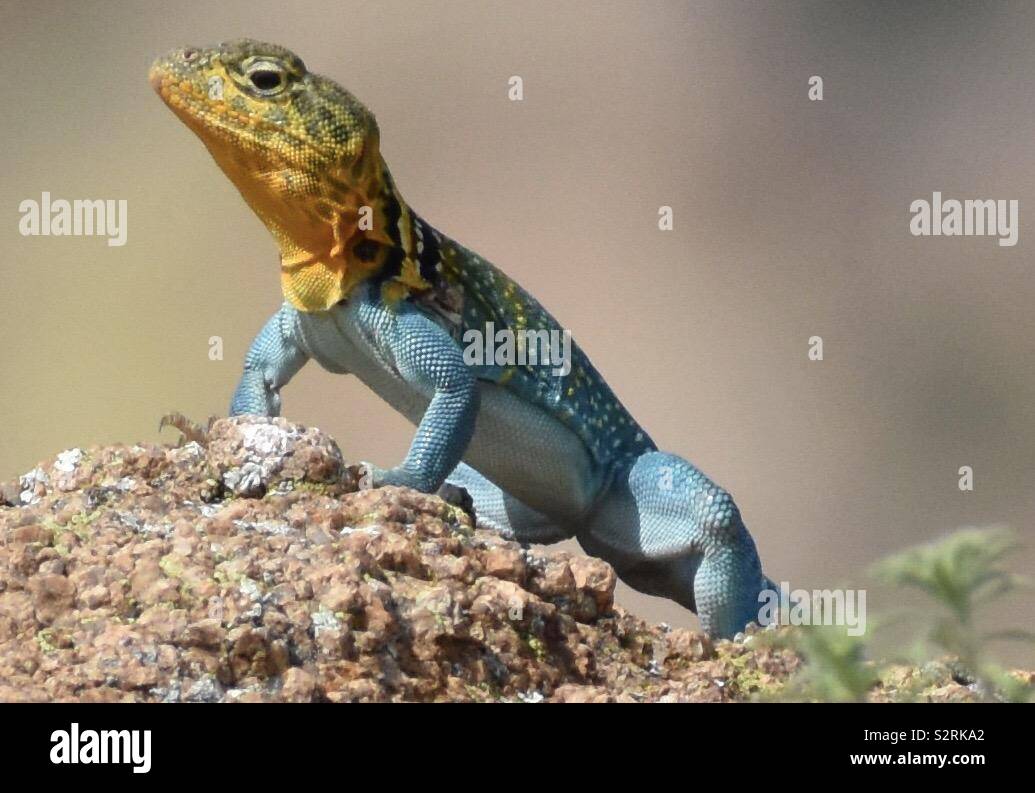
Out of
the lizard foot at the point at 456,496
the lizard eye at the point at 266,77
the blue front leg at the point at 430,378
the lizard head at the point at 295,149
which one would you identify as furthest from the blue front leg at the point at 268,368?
the lizard foot at the point at 456,496

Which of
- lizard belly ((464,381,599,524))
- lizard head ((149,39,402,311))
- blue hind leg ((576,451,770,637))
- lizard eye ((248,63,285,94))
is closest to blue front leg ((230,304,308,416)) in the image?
lizard head ((149,39,402,311))

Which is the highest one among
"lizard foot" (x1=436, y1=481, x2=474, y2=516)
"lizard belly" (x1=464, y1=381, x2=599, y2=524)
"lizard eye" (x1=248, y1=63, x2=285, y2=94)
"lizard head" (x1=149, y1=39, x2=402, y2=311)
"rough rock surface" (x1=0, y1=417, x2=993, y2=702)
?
"lizard eye" (x1=248, y1=63, x2=285, y2=94)

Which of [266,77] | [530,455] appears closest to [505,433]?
[530,455]

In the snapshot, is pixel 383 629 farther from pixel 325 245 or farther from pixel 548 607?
pixel 325 245

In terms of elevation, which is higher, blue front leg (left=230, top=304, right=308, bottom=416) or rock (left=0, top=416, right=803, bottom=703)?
blue front leg (left=230, top=304, right=308, bottom=416)

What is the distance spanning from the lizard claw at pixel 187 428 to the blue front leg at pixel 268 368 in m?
1.00

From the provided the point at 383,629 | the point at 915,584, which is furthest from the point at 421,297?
the point at 915,584

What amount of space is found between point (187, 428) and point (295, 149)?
3.75 ft

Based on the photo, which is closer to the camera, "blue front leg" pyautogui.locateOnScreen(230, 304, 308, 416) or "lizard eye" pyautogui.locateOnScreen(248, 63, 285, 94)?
"lizard eye" pyautogui.locateOnScreen(248, 63, 285, 94)

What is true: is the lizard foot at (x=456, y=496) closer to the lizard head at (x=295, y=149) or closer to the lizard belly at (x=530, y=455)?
the lizard belly at (x=530, y=455)

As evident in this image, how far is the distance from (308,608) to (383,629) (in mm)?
185

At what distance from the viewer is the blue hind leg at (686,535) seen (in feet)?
20.2

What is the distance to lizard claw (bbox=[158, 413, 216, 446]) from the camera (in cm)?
471

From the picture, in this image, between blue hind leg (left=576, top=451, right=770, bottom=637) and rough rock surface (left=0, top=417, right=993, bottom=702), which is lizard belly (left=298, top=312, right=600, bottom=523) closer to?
blue hind leg (left=576, top=451, right=770, bottom=637)
